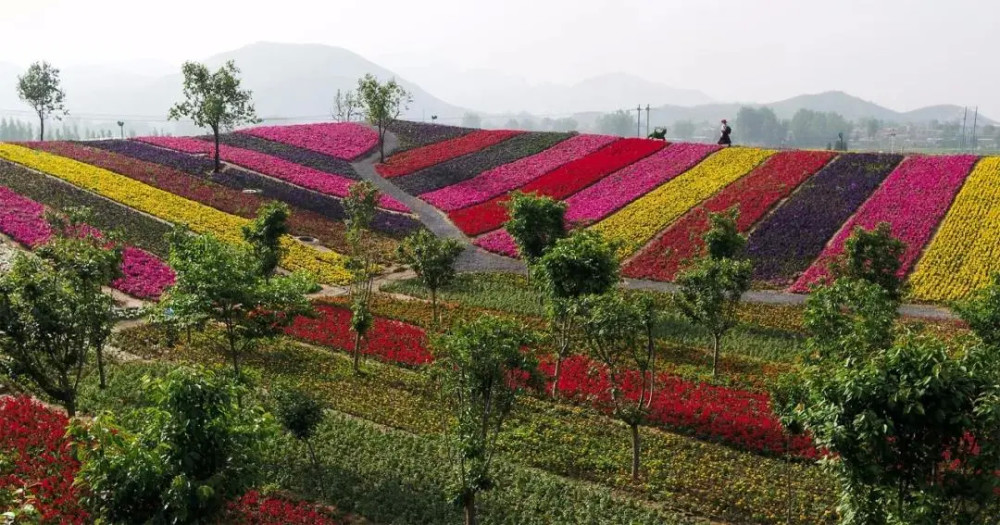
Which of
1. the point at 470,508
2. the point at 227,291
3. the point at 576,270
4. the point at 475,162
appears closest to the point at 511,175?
the point at 475,162

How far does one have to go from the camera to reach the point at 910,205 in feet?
151

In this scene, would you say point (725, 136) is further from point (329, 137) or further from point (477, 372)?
point (477, 372)

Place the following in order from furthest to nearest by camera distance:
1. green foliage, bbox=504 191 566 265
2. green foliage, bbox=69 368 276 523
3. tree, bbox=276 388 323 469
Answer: green foliage, bbox=504 191 566 265, tree, bbox=276 388 323 469, green foliage, bbox=69 368 276 523

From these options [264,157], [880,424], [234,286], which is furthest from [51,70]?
[880,424]

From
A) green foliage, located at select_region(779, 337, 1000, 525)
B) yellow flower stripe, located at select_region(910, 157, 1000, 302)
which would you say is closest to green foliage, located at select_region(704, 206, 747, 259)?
yellow flower stripe, located at select_region(910, 157, 1000, 302)

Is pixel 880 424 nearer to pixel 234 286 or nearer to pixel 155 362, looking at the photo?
pixel 234 286

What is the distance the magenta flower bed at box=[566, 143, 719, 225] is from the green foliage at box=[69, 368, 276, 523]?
3928 cm

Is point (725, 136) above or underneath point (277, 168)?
above

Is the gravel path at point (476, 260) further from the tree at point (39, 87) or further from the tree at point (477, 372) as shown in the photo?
the tree at point (39, 87)

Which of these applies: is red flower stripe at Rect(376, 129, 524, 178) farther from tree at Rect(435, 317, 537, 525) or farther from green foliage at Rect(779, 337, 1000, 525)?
green foliage at Rect(779, 337, 1000, 525)

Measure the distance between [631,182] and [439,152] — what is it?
65.5ft

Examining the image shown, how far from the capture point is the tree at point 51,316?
16.2 metres

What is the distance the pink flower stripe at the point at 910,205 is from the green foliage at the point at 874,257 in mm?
10049

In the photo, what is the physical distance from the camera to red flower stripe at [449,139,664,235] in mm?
50750
